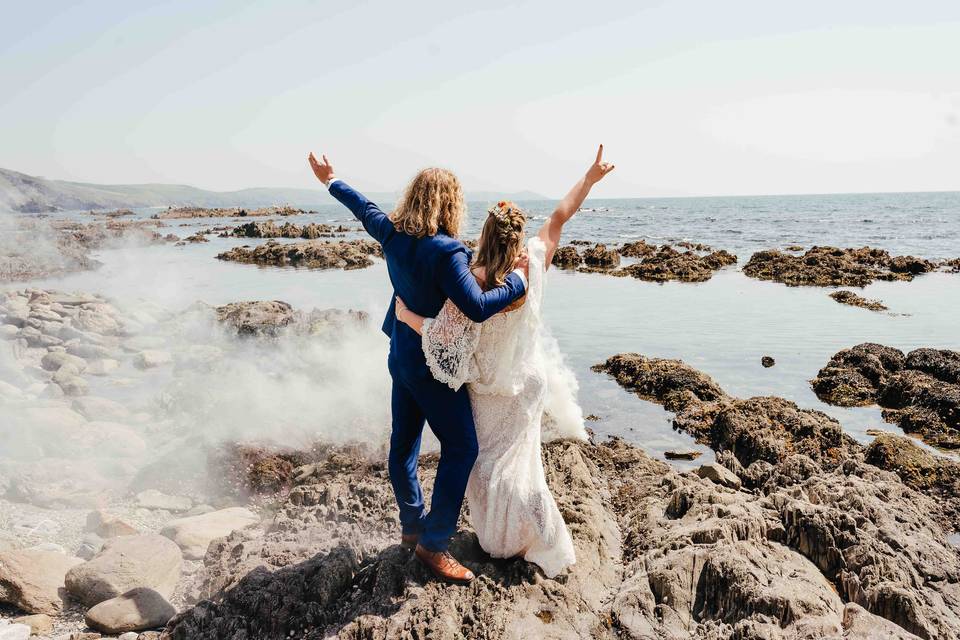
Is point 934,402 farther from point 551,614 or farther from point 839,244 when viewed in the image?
point 839,244

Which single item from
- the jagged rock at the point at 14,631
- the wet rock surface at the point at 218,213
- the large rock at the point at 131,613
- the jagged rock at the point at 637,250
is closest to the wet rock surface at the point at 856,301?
the jagged rock at the point at 637,250

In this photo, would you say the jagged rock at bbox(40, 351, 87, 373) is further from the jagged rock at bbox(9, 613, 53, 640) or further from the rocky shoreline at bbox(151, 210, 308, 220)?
the rocky shoreline at bbox(151, 210, 308, 220)

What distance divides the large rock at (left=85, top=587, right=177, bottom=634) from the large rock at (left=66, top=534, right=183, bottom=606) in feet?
0.45

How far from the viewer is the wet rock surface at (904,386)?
767cm

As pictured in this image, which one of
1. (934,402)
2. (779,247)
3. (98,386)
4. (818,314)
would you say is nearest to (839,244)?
(779,247)

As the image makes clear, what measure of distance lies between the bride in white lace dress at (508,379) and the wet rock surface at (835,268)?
1840 cm

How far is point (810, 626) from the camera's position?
304 centimetres

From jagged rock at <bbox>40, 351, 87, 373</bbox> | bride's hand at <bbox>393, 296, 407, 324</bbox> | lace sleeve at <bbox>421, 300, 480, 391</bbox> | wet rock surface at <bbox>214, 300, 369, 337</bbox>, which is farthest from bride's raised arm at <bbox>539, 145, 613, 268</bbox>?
jagged rock at <bbox>40, 351, 87, 373</bbox>

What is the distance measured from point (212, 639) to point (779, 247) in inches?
1338

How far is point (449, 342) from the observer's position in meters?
3.18

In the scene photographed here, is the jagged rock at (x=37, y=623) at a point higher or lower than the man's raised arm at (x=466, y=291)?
lower

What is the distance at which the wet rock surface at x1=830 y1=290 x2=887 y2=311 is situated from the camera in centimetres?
1515

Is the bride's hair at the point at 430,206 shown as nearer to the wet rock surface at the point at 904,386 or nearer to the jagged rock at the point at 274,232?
the wet rock surface at the point at 904,386

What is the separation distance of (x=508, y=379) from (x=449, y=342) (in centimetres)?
45
